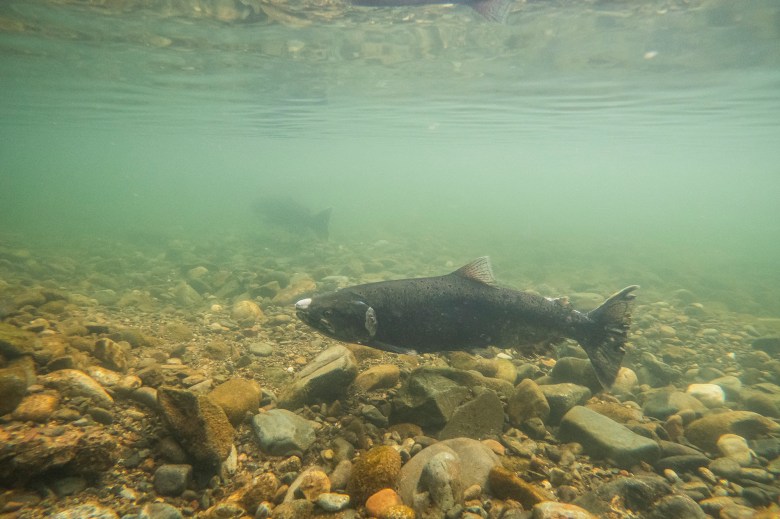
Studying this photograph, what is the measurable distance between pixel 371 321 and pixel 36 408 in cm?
299

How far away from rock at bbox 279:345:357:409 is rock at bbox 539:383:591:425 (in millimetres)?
2306

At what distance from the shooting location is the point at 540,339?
171 inches

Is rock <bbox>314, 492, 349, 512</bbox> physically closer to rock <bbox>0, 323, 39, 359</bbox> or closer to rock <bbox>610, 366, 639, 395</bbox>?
rock <bbox>0, 323, 39, 359</bbox>

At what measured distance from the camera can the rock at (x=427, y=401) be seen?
3906 mm

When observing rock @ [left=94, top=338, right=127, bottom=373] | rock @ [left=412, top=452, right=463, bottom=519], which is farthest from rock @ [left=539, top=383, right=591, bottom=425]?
rock @ [left=94, top=338, right=127, bottom=373]

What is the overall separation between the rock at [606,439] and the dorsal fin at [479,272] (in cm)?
167

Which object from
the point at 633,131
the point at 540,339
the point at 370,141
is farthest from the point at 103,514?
the point at 370,141

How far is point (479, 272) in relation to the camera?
4402 millimetres

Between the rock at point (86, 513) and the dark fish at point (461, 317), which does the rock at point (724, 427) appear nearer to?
the dark fish at point (461, 317)

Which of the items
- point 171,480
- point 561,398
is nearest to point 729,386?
point 561,398

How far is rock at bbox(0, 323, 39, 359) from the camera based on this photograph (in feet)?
12.8

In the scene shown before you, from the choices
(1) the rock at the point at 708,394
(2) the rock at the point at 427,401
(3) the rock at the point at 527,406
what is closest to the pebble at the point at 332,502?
(2) the rock at the point at 427,401

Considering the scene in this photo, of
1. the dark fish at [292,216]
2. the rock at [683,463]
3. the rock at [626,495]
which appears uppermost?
the rock at [626,495]

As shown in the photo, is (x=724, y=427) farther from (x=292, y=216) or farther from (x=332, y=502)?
(x=292, y=216)
